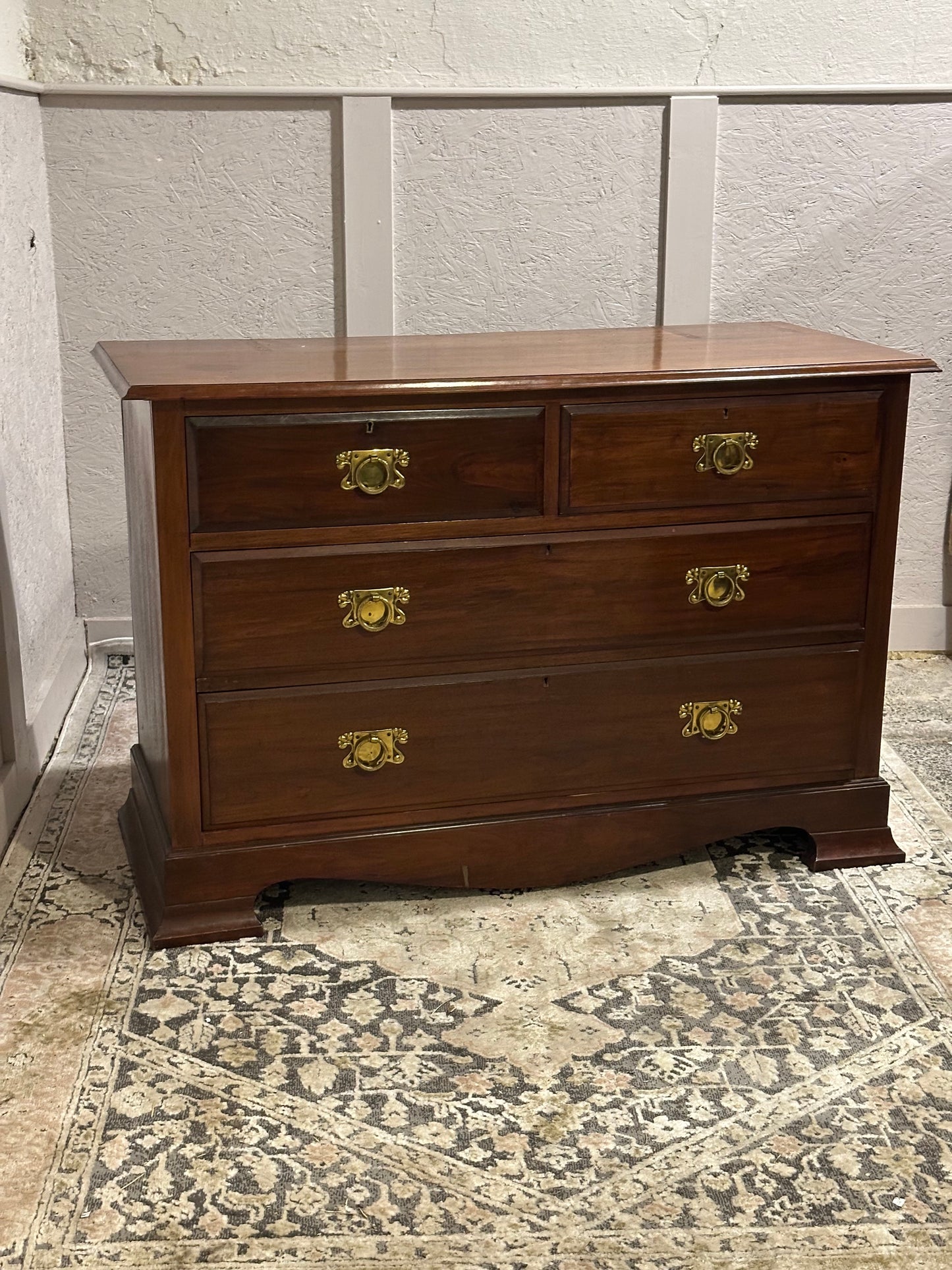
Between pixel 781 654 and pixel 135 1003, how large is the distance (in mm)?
1223

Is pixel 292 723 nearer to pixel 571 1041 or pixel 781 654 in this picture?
pixel 571 1041

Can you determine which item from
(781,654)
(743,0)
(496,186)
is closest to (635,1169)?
(781,654)

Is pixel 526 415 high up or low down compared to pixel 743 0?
down

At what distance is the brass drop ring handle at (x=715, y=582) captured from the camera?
238cm

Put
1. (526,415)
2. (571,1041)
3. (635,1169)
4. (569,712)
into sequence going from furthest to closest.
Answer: (569,712)
(526,415)
(571,1041)
(635,1169)

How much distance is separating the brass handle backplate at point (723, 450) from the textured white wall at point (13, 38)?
171 centimetres

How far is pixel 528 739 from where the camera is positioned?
2391 mm

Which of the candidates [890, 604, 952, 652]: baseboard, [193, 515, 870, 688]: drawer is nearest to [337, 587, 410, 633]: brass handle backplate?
[193, 515, 870, 688]: drawer

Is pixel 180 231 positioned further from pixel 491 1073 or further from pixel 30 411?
pixel 491 1073

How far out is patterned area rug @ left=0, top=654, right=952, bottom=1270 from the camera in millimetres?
1668

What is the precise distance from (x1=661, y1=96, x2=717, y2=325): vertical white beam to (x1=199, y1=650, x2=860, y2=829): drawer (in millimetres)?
1329

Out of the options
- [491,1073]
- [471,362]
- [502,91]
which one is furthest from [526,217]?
[491,1073]

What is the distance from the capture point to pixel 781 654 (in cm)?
247

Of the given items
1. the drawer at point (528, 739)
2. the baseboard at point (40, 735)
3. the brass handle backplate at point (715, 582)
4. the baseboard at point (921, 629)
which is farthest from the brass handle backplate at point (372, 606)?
the baseboard at point (921, 629)
